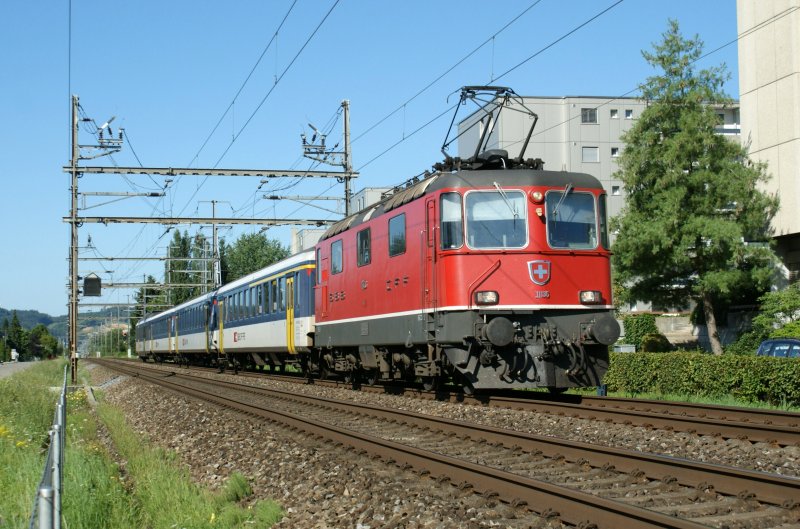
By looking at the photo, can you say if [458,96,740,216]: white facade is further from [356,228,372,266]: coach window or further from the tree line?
the tree line

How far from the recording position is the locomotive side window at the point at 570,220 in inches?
546

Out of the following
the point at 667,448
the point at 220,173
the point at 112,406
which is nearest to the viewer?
the point at 667,448

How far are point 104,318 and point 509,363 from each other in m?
90.4

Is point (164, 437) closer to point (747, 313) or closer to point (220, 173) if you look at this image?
point (220, 173)

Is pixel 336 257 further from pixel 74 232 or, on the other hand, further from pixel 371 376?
pixel 74 232

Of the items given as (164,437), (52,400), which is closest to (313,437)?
(164,437)

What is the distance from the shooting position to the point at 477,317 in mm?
13281

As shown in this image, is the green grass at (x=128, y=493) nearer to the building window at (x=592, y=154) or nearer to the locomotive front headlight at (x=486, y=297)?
the locomotive front headlight at (x=486, y=297)

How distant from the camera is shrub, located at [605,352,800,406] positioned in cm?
1443

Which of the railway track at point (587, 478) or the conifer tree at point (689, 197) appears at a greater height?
the conifer tree at point (689, 197)

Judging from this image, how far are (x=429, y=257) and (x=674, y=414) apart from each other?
430 centimetres

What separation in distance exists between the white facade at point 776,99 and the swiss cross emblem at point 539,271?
19.5 meters

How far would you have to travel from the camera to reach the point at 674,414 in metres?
12.1

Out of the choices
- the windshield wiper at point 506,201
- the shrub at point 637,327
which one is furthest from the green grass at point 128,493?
the shrub at point 637,327
